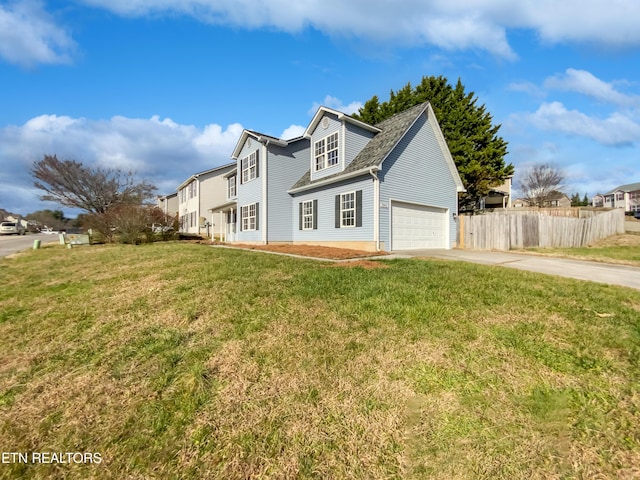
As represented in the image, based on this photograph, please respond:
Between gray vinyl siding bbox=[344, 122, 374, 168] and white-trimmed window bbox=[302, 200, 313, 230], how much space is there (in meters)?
3.16

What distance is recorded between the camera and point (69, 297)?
20.2ft

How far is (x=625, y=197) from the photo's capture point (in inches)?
2394

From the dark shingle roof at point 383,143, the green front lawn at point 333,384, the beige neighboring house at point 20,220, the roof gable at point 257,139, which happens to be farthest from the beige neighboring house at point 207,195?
the beige neighboring house at point 20,220

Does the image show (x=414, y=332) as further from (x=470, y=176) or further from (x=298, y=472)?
(x=470, y=176)

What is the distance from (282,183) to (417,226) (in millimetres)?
7874

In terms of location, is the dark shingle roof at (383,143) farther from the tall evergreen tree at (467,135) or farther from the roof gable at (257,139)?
the tall evergreen tree at (467,135)

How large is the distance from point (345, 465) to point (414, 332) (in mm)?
1923

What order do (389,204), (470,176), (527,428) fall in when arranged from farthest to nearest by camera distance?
1. (470,176)
2. (389,204)
3. (527,428)

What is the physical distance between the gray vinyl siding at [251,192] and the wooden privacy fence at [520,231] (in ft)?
35.7

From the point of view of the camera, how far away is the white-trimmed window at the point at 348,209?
13969 millimetres

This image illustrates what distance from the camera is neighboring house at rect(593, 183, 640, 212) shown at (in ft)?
188

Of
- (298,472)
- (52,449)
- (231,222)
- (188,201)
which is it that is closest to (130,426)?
(52,449)

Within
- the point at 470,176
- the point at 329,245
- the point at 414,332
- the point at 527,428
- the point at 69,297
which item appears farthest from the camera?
the point at 470,176

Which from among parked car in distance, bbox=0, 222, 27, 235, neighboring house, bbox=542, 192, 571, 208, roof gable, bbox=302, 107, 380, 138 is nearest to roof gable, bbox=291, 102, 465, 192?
roof gable, bbox=302, 107, 380, 138
